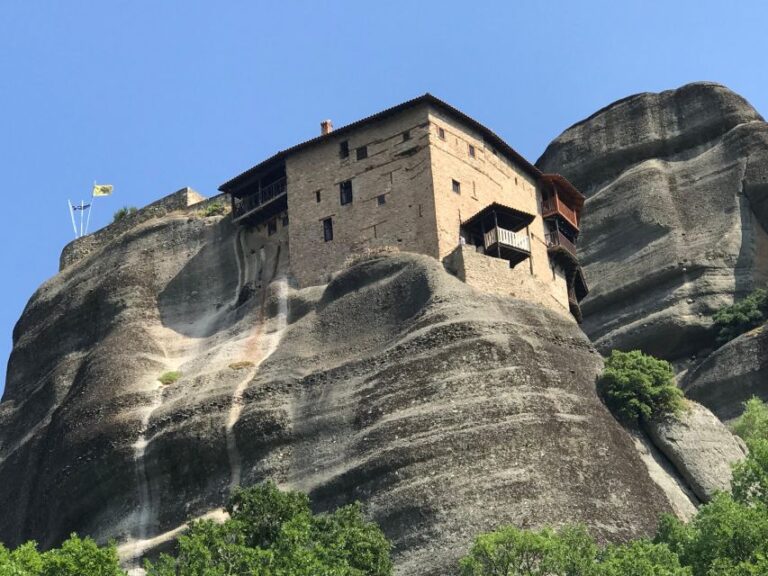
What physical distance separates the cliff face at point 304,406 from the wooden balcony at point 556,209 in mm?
10765

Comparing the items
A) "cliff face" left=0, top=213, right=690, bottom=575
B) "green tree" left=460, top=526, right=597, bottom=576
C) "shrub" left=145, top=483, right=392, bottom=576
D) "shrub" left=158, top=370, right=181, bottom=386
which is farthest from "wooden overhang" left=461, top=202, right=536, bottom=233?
"green tree" left=460, top=526, right=597, bottom=576

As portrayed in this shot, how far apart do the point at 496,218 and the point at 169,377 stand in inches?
587

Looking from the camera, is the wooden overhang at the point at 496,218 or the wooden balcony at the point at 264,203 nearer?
the wooden overhang at the point at 496,218

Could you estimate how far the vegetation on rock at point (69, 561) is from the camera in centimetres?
3450

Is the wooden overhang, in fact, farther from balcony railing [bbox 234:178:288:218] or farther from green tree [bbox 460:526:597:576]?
green tree [bbox 460:526:597:576]

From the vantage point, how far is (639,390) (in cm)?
5216

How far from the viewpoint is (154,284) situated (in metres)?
64.9

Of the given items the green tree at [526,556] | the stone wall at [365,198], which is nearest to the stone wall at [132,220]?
the stone wall at [365,198]

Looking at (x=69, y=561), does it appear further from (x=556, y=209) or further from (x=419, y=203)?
(x=556, y=209)

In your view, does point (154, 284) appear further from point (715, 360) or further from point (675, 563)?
point (675, 563)

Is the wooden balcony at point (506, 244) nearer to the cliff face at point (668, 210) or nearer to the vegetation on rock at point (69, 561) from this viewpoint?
the cliff face at point (668, 210)

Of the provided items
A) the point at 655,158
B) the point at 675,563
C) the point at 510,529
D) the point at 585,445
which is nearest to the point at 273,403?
the point at 585,445

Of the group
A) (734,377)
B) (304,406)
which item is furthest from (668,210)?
(304,406)

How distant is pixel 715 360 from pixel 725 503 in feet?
90.9
